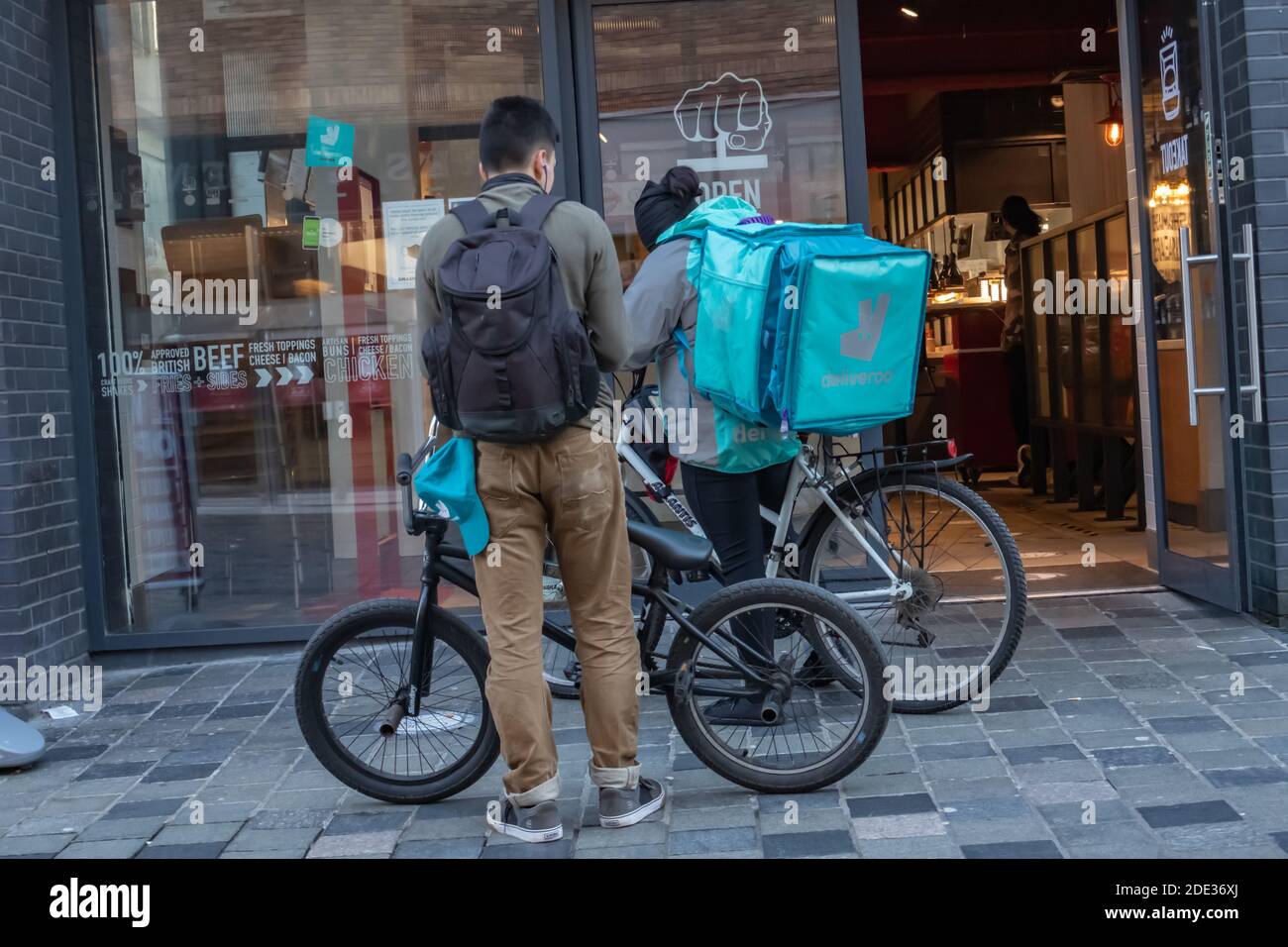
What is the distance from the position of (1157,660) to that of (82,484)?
4414 millimetres

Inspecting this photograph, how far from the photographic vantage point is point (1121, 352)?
8930 mm

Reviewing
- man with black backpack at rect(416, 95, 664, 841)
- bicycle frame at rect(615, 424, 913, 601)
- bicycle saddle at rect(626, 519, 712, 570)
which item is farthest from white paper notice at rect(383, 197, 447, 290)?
bicycle saddle at rect(626, 519, 712, 570)

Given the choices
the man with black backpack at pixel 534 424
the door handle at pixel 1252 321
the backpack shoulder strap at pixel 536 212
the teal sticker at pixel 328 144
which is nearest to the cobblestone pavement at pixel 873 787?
the man with black backpack at pixel 534 424

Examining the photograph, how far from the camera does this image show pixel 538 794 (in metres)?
3.64

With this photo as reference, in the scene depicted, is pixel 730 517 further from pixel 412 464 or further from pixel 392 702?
pixel 392 702

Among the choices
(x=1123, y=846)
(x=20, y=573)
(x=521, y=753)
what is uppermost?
(x=20, y=573)

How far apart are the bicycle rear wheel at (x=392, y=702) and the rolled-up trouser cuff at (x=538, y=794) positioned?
0.98ft

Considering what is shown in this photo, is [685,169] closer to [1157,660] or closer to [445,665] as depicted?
[445,665]

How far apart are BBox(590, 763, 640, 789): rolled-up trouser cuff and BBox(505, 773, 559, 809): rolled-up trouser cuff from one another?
151mm

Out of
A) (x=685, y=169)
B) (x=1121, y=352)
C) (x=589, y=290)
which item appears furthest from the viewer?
(x=1121, y=352)

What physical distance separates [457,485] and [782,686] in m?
1.08

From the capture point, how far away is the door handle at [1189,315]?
5625mm

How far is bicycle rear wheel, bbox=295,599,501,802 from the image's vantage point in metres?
3.87
